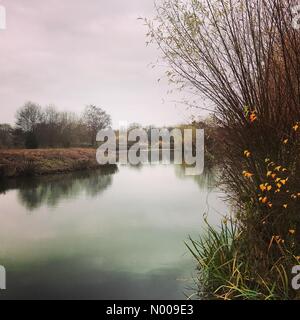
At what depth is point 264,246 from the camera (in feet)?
12.1

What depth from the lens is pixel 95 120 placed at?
30969 mm

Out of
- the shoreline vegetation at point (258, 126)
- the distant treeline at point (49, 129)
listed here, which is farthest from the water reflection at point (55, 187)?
the shoreline vegetation at point (258, 126)

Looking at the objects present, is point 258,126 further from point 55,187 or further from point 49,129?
point 49,129

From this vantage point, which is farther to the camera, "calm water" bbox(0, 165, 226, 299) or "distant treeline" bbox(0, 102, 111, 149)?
"distant treeline" bbox(0, 102, 111, 149)

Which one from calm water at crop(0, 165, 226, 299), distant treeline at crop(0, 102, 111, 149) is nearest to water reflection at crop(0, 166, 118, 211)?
calm water at crop(0, 165, 226, 299)

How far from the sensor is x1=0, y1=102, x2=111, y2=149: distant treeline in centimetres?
2397

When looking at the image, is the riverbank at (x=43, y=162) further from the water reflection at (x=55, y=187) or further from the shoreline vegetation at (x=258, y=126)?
the shoreline vegetation at (x=258, y=126)

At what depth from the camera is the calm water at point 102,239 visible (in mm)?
5090

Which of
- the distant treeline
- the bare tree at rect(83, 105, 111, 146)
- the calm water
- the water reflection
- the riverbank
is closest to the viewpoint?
the calm water

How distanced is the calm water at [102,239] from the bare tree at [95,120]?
15.7 m

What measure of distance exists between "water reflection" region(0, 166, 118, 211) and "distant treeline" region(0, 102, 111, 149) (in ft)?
19.5

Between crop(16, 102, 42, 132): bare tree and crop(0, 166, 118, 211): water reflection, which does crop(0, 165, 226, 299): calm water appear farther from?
crop(16, 102, 42, 132): bare tree

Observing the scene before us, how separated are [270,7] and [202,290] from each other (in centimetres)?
283

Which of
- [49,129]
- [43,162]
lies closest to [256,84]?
[43,162]
